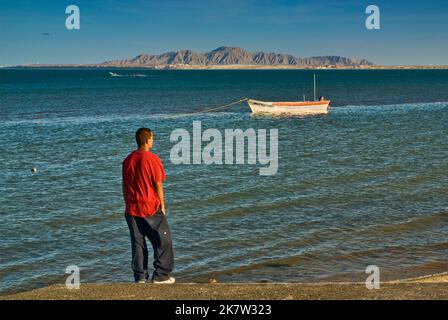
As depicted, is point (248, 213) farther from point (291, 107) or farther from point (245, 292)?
point (291, 107)

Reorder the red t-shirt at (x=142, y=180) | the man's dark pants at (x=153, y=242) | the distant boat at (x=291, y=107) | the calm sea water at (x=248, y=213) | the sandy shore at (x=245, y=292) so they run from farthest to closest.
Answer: the distant boat at (x=291, y=107) < the calm sea water at (x=248, y=213) < the man's dark pants at (x=153, y=242) < the red t-shirt at (x=142, y=180) < the sandy shore at (x=245, y=292)

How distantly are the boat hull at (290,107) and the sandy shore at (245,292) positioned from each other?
4928cm

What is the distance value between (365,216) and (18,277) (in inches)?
343

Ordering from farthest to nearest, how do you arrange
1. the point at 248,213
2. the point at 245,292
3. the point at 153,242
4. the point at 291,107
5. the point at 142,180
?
the point at 291,107
the point at 248,213
the point at 153,242
the point at 142,180
the point at 245,292

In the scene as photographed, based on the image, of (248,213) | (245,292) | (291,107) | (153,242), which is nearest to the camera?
(245,292)

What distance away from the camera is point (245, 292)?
807cm

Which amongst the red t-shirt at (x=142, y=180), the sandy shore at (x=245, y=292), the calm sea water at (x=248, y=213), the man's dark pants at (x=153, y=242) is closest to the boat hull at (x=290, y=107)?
the calm sea water at (x=248, y=213)

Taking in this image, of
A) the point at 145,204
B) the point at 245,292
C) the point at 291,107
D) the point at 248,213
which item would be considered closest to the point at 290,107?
the point at 291,107

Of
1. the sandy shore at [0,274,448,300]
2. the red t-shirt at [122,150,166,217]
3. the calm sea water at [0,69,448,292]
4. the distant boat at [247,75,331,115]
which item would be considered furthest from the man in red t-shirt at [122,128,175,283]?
the distant boat at [247,75,331,115]

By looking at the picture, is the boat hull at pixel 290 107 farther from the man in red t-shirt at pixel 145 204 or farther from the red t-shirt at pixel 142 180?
the red t-shirt at pixel 142 180

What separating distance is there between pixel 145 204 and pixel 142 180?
32 centimetres

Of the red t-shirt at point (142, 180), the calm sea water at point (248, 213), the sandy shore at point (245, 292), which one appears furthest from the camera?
the calm sea water at point (248, 213)

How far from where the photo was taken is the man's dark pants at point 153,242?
882 cm

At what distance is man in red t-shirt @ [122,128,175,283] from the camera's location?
862 cm
